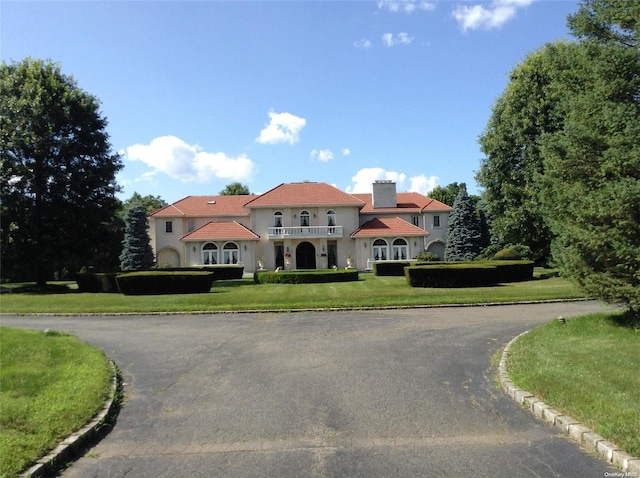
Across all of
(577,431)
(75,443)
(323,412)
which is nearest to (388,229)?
(323,412)

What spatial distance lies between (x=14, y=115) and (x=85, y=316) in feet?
69.7

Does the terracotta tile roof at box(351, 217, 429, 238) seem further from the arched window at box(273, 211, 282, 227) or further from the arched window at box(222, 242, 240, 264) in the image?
the arched window at box(222, 242, 240, 264)

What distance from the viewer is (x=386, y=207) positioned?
53.4m

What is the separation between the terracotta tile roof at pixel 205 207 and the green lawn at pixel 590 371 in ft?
142

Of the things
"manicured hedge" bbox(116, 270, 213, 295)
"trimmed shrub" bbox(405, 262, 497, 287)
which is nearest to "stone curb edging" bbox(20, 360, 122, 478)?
"manicured hedge" bbox(116, 270, 213, 295)

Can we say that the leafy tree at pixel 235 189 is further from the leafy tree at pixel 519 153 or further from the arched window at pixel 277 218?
the leafy tree at pixel 519 153

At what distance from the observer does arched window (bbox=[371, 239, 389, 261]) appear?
47388 mm

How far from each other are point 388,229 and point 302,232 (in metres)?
8.51

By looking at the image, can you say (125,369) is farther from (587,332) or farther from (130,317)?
(587,332)

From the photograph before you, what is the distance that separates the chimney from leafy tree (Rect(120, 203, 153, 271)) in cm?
2566

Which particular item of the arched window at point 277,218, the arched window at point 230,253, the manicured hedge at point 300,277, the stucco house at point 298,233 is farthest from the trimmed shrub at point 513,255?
the arched window at point 230,253

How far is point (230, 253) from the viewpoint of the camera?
151 feet

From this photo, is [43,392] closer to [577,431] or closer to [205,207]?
[577,431]

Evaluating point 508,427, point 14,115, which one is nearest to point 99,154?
point 14,115
